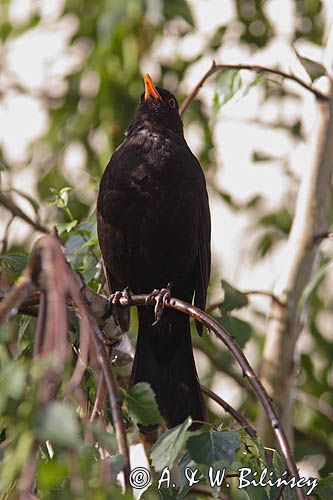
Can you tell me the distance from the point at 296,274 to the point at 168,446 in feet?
6.17

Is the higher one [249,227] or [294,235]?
[294,235]

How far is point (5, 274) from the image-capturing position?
8.97 ft

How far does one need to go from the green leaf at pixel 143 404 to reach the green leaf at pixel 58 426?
1.77 feet

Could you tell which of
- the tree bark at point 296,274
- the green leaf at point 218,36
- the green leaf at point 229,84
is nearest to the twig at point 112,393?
the green leaf at point 229,84

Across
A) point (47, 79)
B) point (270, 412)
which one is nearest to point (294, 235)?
point (270, 412)

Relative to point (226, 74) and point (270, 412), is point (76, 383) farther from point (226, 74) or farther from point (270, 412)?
point (226, 74)

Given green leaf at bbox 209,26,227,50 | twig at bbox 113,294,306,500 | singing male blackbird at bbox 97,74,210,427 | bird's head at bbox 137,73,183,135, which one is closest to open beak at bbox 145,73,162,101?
bird's head at bbox 137,73,183,135

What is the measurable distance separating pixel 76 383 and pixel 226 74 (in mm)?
2232

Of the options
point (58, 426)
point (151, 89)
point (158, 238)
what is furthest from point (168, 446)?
point (151, 89)

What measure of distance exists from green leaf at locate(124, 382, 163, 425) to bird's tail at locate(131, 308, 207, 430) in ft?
4.21

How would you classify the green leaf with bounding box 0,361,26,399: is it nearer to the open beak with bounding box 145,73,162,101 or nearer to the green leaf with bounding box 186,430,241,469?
the green leaf with bounding box 186,430,241,469

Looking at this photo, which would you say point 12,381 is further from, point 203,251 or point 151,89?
point 151,89

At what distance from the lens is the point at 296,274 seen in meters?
3.88

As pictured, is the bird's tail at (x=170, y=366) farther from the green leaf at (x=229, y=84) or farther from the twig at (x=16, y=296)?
the twig at (x=16, y=296)
